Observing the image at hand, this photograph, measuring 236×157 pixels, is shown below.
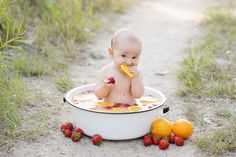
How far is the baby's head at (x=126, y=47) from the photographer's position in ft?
9.36

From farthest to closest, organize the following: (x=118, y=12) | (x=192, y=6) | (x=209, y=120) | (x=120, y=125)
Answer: (x=192, y=6), (x=118, y=12), (x=209, y=120), (x=120, y=125)

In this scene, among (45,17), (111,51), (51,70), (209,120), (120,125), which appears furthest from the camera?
(45,17)

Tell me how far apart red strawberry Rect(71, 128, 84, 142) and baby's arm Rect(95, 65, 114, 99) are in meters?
0.26

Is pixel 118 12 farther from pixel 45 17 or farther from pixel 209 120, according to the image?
pixel 209 120

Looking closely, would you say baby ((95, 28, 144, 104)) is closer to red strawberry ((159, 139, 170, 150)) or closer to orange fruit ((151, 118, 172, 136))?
orange fruit ((151, 118, 172, 136))

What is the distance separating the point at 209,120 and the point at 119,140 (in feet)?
2.29

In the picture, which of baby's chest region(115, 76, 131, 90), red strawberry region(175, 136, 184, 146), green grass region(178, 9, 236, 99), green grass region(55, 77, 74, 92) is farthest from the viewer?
green grass region(55, 77, 74, 92)

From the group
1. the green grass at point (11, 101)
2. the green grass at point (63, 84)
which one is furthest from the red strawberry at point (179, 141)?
the green grass at point (63, 84)

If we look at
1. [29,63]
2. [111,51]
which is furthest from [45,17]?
[111,51]

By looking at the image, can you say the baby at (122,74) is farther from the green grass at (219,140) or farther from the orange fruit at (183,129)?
the green grass at (219,140)

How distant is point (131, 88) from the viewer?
296 centimetres

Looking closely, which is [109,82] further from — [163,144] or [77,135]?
[163,144]

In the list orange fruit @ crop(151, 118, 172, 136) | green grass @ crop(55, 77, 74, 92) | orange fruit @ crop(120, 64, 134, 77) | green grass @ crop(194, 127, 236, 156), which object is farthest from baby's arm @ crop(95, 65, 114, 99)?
green grass @ crop(55, 77, 74, 92)

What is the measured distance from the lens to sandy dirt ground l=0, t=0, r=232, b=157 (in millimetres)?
2795
